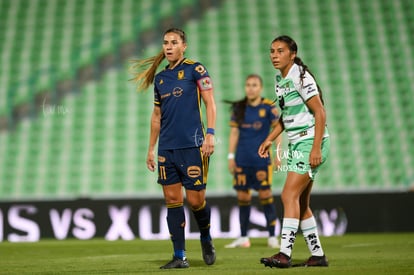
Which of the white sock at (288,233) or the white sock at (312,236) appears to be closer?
the white sock at (288,233)

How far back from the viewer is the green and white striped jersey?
247 inches

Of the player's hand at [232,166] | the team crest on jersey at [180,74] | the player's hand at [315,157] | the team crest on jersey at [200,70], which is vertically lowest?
the player's hand at [232,166]

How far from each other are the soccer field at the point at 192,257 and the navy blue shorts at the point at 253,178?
743 mm

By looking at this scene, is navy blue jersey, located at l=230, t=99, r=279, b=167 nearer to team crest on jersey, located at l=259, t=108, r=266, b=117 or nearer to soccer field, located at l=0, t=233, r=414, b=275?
team crest on jersey, located at l=259, t=108, r=266, b=117

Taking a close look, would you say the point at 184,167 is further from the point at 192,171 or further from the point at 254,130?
the point at 254,130

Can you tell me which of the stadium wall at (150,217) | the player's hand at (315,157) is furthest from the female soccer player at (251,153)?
the player's hand at (315,157)

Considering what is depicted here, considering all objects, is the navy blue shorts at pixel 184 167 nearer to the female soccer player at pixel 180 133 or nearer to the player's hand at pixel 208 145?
the female soccer player at pixel 180 133

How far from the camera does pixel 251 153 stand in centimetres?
1018

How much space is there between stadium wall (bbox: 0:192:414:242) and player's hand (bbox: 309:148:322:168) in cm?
609

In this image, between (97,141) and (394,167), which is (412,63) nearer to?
(394,167)

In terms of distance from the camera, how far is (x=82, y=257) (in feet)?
27.2

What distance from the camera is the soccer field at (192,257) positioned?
6386 millimetres

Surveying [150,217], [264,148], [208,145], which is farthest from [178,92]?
[150,217]

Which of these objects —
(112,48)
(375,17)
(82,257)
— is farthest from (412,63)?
(82,257)
